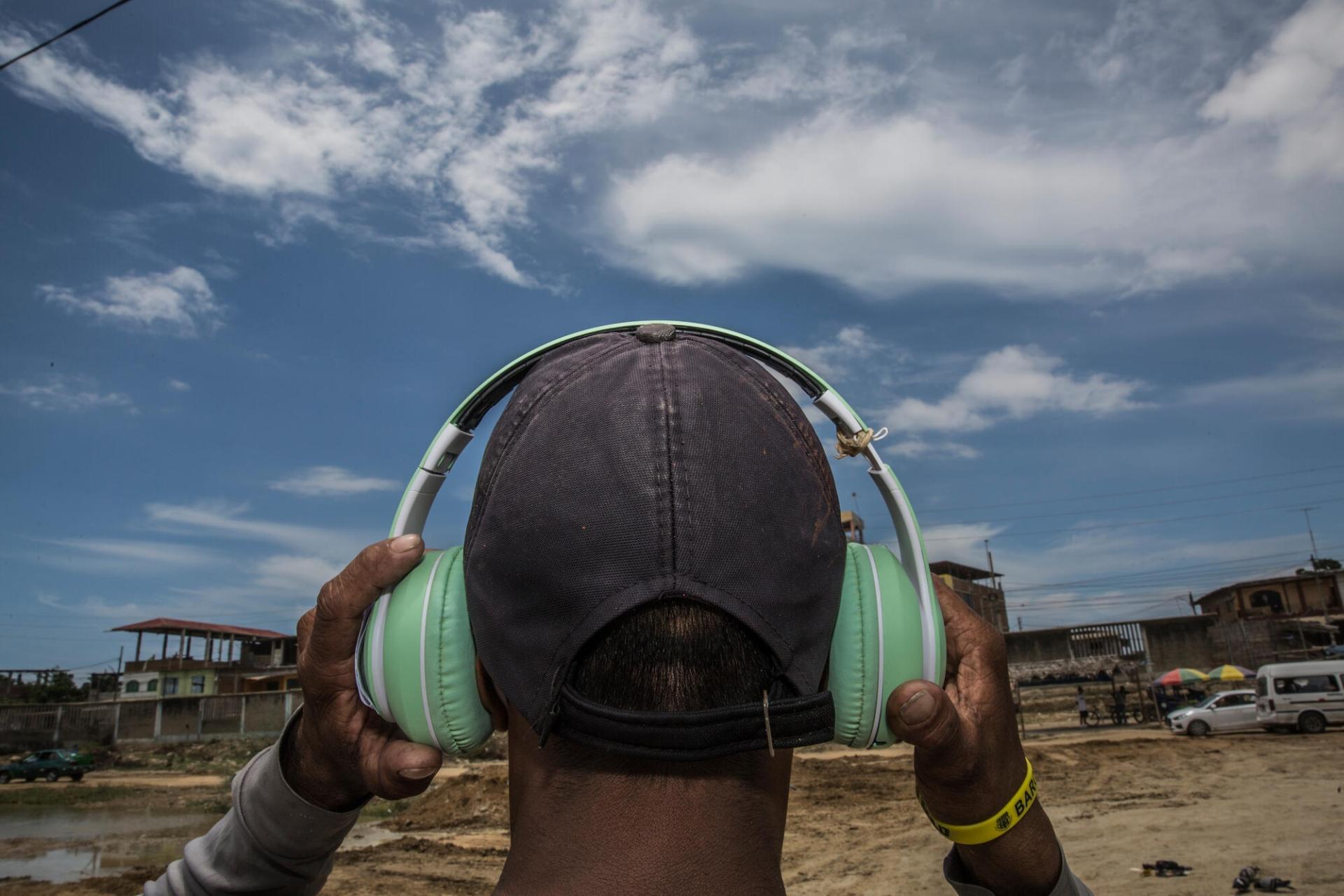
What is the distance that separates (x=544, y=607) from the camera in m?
0.98

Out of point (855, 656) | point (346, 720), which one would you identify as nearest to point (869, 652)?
point (855, 656)

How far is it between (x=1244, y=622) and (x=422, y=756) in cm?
4370

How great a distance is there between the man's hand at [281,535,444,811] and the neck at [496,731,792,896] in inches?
12.1

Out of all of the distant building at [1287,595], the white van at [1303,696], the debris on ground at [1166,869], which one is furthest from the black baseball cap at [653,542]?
the distant building at [1287,595]

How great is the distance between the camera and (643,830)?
99 centimetres

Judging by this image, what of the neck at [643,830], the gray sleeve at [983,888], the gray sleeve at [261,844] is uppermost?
the neck at [643,830]

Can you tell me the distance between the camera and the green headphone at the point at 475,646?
1200mm

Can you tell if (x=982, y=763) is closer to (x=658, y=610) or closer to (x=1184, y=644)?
(x=658, y=610)

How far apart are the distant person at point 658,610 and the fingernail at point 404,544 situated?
17 cm

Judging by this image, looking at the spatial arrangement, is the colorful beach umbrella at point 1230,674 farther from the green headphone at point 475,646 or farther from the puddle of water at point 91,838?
the green headphone at point 475,646

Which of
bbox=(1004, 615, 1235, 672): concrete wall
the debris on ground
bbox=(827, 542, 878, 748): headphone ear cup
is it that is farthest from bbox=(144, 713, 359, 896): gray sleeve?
bbox=(1004, 615, 1235, 672): concrete wall

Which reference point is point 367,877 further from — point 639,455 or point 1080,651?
point 1080,651

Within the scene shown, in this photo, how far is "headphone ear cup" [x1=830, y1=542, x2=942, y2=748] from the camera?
1.20 m

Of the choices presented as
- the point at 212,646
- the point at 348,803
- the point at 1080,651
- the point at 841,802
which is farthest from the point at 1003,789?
the point at 212,646
